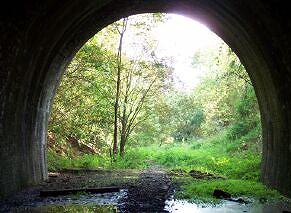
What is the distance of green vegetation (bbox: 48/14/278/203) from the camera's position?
1731 centimetres

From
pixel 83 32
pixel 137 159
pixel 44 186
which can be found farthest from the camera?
pixel 137 159

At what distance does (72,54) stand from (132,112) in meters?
10.0

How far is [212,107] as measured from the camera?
31.5 meters

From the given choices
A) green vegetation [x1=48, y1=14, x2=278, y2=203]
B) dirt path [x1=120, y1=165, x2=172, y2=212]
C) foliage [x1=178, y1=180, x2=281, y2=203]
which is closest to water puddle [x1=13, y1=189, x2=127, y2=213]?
dirt path [x1=120, y1=165, x2=172, y2=212]

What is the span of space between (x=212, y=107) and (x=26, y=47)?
2422cm

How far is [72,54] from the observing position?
12836 millimetres

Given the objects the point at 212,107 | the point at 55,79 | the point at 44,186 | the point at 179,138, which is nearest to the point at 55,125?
the point at 55,79

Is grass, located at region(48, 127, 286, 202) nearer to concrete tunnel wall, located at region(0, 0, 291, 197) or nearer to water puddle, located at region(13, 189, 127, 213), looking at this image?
concrete tunnel wall, located at region(0, 0, 291, 197)

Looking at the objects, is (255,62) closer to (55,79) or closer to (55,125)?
(55,79)

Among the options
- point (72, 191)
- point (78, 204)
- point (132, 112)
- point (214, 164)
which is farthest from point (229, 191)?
point (132, 112)

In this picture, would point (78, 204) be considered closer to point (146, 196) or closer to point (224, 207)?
point (146, 196)

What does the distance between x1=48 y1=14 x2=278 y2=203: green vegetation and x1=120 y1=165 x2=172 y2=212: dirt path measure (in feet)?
3.37

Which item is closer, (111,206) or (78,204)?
(111,206)

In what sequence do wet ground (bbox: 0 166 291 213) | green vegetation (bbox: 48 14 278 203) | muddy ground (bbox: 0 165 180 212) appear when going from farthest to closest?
green vegetation (bbox: 48 14 278 203), muddy ground (bbox: 0 165 180 212), wet ground (bbox: 0 166 291 213)
